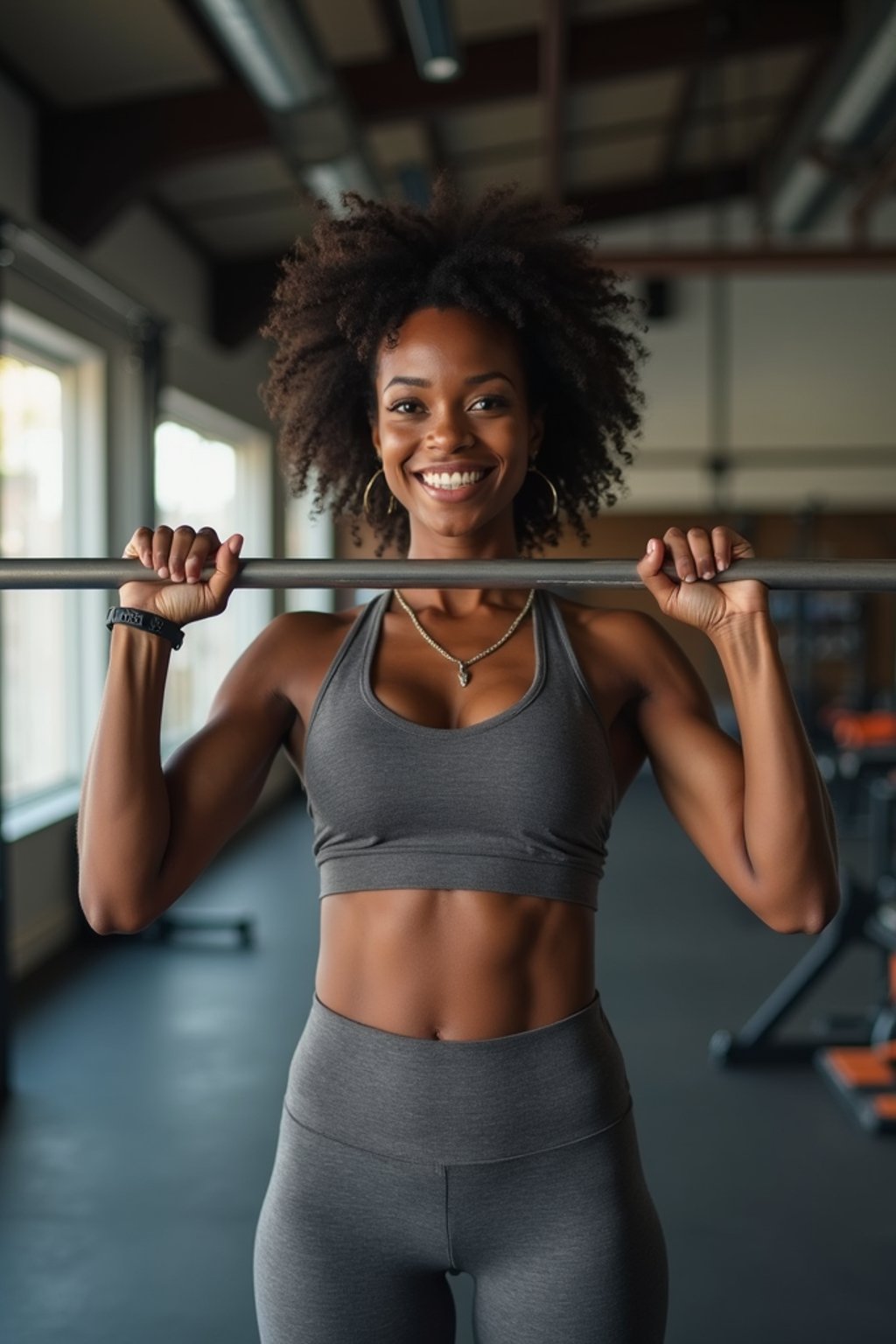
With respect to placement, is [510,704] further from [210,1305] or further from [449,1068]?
[210,1305]

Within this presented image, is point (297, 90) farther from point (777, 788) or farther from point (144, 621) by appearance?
point (777, 788)

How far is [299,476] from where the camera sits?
155 cm

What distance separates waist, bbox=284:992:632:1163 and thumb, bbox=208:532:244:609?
1.40 ft

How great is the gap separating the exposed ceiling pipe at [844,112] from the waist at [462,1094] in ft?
12.2

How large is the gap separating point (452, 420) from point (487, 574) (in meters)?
0.16

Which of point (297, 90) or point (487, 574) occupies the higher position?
point (297, 90)

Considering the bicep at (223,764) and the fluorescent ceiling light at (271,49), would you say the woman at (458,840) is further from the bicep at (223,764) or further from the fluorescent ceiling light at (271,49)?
the fluorescent ceiling light at (271,49)

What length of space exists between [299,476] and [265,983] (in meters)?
3.21

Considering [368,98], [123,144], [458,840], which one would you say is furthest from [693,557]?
[368,98]

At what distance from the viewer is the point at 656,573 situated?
121cm

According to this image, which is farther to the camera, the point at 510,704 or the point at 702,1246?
the point at 702,1246

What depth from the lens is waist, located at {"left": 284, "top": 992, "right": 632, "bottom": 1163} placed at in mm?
1141

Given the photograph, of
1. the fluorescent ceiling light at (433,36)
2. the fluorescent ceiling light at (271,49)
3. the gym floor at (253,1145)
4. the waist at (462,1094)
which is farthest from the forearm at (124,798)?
the fluorescent ceiling light at (433,36)

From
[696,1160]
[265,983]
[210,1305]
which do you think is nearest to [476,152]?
[265,983]
